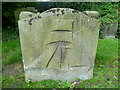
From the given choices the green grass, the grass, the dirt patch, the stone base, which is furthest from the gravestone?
the dirt patch

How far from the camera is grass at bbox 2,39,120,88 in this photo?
2.92 meters

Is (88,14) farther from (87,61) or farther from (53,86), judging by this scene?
(53,86)

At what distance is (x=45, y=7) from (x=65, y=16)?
14.9ft

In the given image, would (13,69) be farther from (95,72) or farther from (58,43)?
(95,72)

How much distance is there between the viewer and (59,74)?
9.87 feet

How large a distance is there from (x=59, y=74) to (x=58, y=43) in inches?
26.7

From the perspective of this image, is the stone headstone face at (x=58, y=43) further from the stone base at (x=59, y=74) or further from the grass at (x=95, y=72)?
the grass at (x=95, y=72)

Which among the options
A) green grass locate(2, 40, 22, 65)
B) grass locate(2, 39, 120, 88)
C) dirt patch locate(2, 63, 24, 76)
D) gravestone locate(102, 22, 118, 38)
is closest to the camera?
grass locate(2, 39, 120, 88)

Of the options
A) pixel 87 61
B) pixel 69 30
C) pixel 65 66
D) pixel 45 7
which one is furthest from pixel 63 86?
pixel 45 7

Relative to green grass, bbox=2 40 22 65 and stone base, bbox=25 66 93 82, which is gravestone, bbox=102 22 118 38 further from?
green grass, bbox=2 40 22 65

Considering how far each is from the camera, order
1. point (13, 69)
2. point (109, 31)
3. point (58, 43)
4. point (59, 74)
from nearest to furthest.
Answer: point (58, 43), point (59, 74), point (13, 69), point (109, 31)

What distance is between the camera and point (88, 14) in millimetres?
2795

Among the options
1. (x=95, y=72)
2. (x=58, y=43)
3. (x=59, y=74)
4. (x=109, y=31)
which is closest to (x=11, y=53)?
(x=59, y=74)

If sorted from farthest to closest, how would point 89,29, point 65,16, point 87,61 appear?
point 87,61 < point 89,29 < point 65,16
